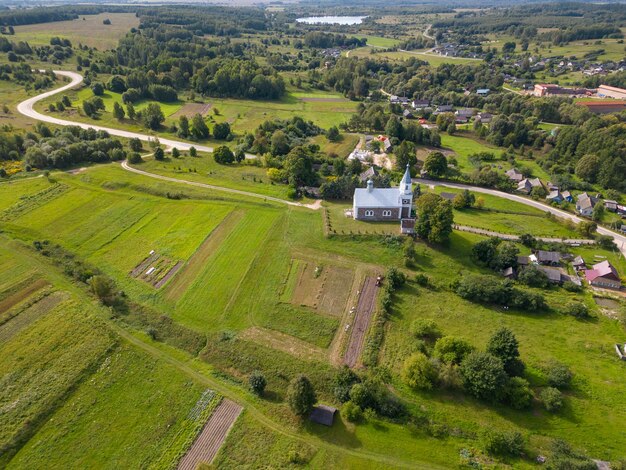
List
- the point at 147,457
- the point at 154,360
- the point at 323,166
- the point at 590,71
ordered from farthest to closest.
→ the point at 590,71 → the point at 323,166 → the point at 154,360 → the point at 147,457

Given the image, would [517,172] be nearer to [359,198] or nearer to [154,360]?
[359,198]

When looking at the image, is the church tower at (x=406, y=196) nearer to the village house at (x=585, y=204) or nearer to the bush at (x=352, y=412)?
the village house at (x=585, y=204)

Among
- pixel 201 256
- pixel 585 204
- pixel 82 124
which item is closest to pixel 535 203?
pixel 585 204

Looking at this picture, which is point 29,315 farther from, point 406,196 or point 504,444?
point 406,196

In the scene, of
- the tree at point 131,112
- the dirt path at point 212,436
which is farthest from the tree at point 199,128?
the dirt path at point 212,436

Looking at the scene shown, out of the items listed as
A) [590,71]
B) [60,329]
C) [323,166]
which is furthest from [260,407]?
[590,71]
